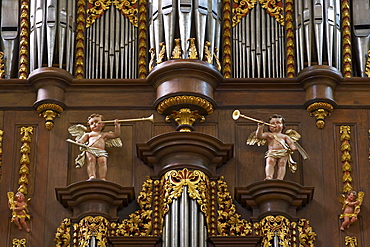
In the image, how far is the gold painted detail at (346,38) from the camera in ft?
68.2

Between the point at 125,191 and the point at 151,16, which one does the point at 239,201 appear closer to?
the point at 125,191

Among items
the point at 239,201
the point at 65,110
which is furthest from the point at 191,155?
the point at 65,110

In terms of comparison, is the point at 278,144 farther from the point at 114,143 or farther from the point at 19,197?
the point at 19,197

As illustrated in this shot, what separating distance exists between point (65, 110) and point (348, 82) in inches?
176

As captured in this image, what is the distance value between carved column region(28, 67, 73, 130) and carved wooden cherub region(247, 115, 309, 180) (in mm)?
3096

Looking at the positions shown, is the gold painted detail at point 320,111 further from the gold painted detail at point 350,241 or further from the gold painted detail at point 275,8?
the gold painted detail at point 350,241

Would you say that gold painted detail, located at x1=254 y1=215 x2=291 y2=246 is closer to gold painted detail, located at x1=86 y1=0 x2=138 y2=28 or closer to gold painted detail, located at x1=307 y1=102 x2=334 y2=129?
gold painted detail, located at x1=307 y1=102 x2=334 y2=129

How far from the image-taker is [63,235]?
19453 millimetres

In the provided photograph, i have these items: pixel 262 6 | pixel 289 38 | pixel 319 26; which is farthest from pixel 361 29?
pixel 262 6

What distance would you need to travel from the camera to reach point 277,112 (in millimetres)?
20422

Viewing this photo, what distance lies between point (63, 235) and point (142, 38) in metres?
3.62

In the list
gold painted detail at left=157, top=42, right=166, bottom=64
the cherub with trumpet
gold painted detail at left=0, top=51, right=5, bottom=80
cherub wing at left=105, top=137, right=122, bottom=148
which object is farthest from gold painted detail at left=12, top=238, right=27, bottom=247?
the cherub with trumpet

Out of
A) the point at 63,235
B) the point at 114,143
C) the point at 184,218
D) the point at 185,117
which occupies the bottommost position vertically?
the point at 63,235

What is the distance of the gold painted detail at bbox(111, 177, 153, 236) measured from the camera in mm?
19438
